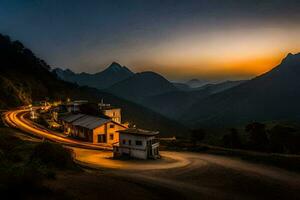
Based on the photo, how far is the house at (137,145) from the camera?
53.7 m

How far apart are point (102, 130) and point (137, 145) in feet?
62.9

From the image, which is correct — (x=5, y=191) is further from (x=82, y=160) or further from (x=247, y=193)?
(x=82, y=160)

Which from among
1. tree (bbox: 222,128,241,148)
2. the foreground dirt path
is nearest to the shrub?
the foreground dirt path

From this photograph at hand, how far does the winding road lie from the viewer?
2993 centimetres

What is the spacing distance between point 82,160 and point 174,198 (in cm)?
2660

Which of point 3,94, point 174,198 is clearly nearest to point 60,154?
point 174,198

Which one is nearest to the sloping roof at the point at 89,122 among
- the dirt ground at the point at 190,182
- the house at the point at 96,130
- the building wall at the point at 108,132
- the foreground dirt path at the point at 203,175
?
the house at the point at 96,130

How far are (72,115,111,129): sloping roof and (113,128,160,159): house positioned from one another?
52.3 ft

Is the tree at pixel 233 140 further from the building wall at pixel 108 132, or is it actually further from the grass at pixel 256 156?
the building wall at pixel 108 132

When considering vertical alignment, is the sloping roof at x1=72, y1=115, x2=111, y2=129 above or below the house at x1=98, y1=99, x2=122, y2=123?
below

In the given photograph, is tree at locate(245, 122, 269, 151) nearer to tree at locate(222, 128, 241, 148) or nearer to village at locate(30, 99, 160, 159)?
tree at locate(222, 128, 241, 148)

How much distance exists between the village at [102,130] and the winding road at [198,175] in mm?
3106

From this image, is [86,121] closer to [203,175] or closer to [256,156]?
[256,156]

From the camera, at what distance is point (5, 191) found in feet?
56.4
